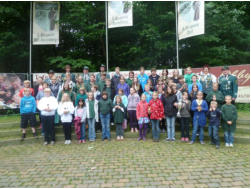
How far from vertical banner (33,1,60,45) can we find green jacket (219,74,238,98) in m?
9.30

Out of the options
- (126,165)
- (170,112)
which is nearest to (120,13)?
(170,112)

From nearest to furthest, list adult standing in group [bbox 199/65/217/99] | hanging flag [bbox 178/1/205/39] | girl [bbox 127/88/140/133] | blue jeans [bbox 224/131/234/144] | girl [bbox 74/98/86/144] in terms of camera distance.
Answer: blue jeans [bbox 224/131/234/144]
girl [bbox 74/98/86/144]
adult standing in group [bbox 199/65/217/99]
girl [bbox 127/88/140/133]
hanging flag [bbox 178/1/205/39]

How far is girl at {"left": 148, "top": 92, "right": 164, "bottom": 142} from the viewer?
6.61 metres

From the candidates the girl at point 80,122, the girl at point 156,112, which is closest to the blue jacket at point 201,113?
the girl at point 156,112

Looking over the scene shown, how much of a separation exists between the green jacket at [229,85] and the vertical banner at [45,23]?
9.30 meters

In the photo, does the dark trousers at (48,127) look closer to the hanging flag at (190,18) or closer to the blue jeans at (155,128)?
the blue jeans at (155,128)

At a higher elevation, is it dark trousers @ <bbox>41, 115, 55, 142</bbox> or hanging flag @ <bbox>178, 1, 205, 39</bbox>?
hanging flag @ <bbox>178, 1, 205, 39</bbox>

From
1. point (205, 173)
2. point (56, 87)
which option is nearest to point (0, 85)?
point (56, 87)

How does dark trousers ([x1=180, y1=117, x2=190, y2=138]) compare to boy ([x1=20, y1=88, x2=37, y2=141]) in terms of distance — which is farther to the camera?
boy ([x1=20, y1=88, x2=37, y2=141])

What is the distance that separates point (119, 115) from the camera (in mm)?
6965

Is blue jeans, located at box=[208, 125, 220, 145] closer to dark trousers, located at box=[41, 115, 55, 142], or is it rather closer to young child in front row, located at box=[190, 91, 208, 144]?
young child in front row, located at box=[190, 91, 208, 144]

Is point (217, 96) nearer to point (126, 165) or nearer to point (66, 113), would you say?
point (126, 165)

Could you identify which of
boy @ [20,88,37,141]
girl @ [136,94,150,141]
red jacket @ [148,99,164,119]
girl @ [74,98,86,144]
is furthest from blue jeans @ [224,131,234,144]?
boy @ [20,88,37,141]

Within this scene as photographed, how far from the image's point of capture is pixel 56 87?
7.58 meters
